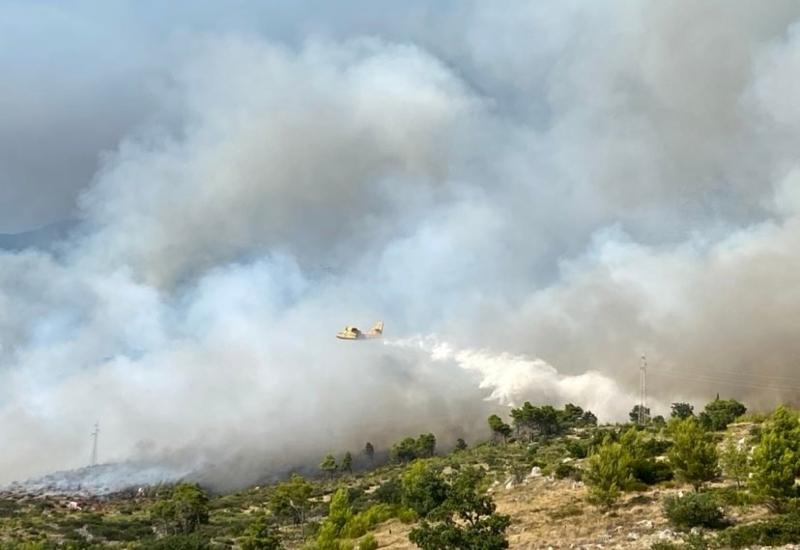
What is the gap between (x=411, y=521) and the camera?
200 feet

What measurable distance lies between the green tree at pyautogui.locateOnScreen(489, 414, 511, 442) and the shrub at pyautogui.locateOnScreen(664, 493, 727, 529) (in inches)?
4724

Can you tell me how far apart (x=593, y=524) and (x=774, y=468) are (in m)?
12.0

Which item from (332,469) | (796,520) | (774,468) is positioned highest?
(332,469)

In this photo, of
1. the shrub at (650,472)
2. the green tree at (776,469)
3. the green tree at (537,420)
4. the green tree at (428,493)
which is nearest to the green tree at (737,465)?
the green tree at (776,469)

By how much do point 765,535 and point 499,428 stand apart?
4991 inches

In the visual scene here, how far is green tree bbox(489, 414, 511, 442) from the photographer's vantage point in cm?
15962

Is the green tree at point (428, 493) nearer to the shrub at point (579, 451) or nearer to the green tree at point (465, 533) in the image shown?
the green tree at point (465, 533)

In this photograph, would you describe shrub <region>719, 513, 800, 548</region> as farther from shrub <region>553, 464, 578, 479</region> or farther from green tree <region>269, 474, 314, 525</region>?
green tree <region>269, 474, 314, 525</region>

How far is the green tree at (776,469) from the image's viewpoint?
137 feet

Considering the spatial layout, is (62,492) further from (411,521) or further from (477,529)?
(477,529)

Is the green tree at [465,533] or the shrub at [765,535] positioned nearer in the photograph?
the shrub at [765,535]

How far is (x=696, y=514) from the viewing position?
39969 mm

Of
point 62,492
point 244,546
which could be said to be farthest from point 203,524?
point 62,492

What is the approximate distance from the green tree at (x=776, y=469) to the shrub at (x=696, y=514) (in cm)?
342
